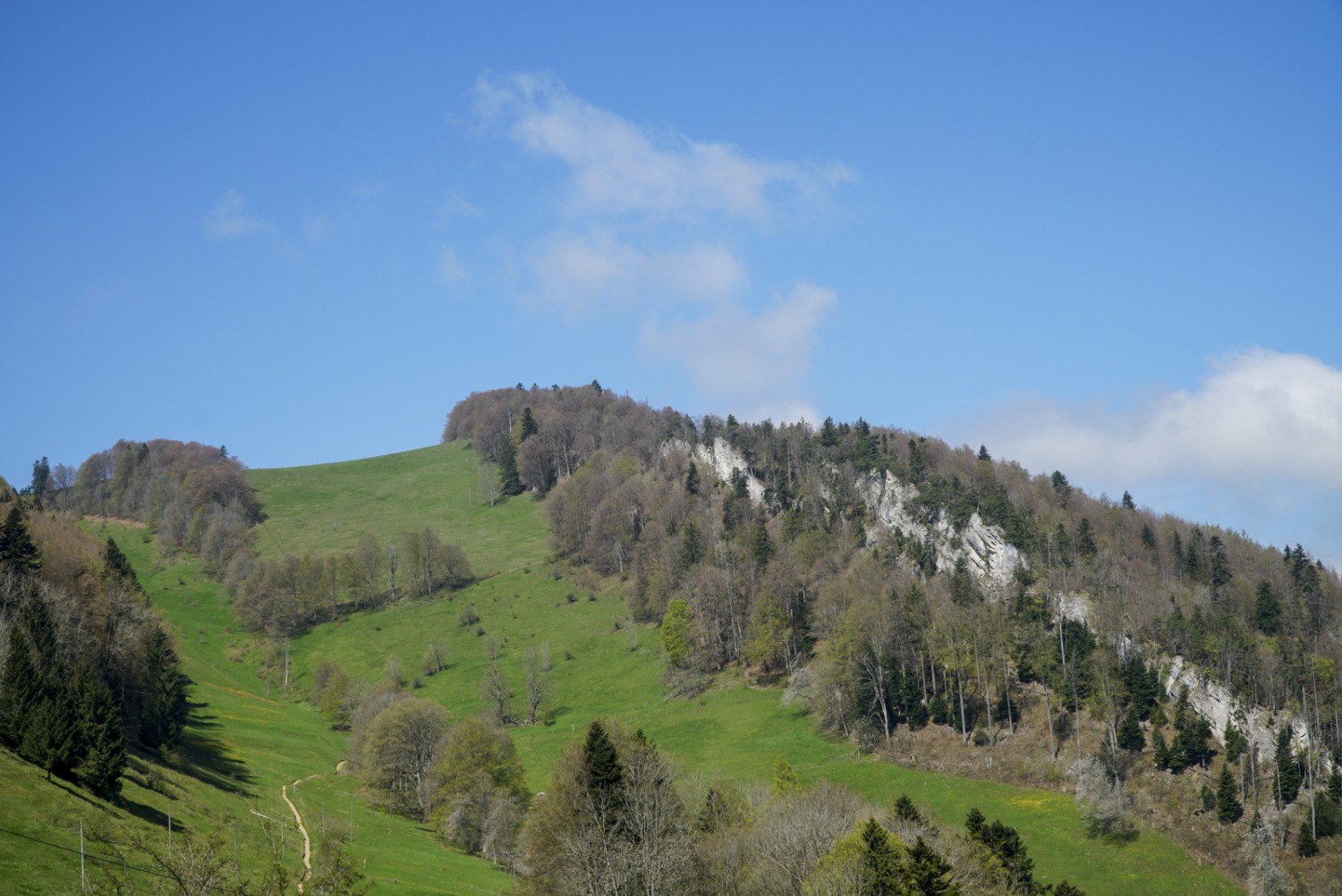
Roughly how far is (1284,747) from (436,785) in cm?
8168

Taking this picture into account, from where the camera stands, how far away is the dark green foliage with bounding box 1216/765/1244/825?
322 feet

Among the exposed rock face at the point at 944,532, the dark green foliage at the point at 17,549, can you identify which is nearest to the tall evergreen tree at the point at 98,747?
the dark green foliage at the point at 17,549

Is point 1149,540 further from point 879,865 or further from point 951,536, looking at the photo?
point 879,865

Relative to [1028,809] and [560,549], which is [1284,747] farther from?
[560,549]

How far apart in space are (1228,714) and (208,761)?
101826 millimetres

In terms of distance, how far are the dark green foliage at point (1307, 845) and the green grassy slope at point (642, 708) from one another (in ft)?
37.0

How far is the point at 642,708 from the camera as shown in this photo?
131250mm

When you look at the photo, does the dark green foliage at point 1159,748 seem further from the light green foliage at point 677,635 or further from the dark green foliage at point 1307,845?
the light green foliage at point 677,635

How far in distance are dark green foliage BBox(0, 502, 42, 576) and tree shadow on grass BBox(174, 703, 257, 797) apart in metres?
20.4

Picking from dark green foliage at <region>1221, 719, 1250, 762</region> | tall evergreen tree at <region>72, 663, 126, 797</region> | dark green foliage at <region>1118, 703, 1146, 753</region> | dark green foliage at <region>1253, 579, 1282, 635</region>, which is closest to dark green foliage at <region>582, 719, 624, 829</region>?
tall evergreen tree at <region>72, 663, 126, 797</region>

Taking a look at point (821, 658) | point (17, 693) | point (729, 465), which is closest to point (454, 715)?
Answer: point (821, 658)

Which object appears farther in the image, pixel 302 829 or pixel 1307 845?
pixel 1307 845

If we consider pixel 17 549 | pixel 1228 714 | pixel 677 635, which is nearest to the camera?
pixel 17 549

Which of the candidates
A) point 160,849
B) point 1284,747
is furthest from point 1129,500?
point 160,849
